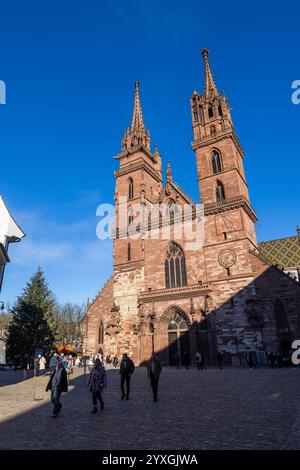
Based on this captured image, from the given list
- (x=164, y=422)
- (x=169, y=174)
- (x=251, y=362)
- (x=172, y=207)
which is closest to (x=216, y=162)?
(x=169, y=174)

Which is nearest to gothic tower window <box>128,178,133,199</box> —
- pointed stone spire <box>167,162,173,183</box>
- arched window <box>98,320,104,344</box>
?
pointed stone spire <box>167,162,173,183</box>

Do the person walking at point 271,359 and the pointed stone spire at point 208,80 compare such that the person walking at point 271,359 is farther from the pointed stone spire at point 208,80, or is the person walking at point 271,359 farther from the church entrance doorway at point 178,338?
the pointed stone spire at point 208,80

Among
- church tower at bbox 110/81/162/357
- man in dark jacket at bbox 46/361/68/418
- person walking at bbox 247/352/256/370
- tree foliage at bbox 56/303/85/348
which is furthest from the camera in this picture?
tree foliage at bbox 56/303/85/348

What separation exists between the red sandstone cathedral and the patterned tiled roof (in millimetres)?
9175

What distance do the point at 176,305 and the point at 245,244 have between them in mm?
8759

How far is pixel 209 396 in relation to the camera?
39.7 feet

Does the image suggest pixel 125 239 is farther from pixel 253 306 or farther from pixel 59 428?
pixel 59 428

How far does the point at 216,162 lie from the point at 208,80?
14.0 m

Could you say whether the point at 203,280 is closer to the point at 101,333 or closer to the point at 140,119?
the point at 101,333

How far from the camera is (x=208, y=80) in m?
43.7

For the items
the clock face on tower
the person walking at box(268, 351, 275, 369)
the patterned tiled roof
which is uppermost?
the patterned tiled roof

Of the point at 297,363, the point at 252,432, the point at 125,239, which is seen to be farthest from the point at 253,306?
the point at 252,432

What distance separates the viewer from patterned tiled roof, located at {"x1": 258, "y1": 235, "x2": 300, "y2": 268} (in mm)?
41844

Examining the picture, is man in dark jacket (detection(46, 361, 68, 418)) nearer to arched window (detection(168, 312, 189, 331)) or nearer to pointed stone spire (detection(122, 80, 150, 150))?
arched window (detection(168, 312, 189, 331))
